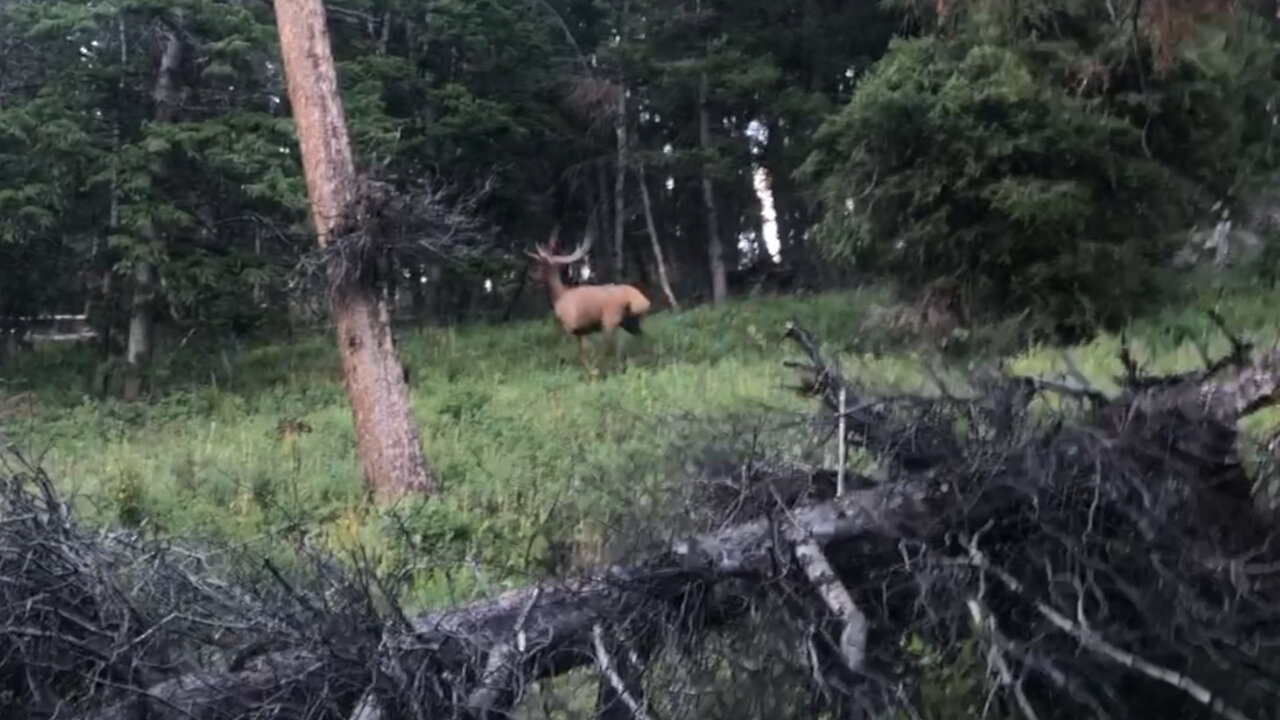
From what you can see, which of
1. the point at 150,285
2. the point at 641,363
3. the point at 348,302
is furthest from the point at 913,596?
the point at 150,285

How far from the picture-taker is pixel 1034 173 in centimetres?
1745

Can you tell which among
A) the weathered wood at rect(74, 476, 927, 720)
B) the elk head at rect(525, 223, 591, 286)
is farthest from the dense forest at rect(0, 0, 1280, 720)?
the elk head at rect(525, 223, 591, 286)

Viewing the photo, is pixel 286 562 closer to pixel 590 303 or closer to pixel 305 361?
pixel 590 303

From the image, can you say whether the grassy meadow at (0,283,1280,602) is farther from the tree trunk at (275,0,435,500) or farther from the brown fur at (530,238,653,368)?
the tree trunk at (275,0,435,500)

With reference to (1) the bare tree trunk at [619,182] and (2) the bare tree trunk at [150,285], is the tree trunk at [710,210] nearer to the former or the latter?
(1) the bare tree trunk at [619,182]

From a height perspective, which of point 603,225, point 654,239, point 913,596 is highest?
point 603,225

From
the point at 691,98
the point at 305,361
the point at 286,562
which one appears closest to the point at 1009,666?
the point at 286,562

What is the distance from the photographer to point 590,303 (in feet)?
72.9

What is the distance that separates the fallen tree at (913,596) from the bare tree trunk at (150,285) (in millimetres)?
16883

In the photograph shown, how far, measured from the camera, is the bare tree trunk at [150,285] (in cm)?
2205

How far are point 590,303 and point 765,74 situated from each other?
6.85 metres

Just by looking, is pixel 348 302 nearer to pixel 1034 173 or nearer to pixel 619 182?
pixel 1034 173

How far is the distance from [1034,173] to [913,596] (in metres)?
12.7

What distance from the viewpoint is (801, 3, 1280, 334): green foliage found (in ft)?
54.3
